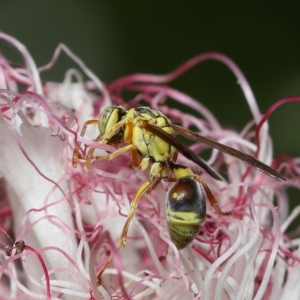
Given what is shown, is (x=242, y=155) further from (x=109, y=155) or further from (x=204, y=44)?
(x=204, y=44)

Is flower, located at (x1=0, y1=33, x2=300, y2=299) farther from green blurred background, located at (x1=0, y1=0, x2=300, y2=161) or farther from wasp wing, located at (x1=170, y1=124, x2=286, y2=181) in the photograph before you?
green blurred background, located at (x1=0, y1=0, x2=300, y2=161)

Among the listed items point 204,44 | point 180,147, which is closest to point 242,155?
point 180,147

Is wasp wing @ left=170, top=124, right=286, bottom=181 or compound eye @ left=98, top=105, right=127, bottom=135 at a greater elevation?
wasp wing @ left=170, top=124, right=286, bottom=181

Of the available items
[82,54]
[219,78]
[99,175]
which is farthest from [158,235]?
[82,54]

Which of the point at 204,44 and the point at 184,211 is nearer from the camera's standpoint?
the point at 184,211

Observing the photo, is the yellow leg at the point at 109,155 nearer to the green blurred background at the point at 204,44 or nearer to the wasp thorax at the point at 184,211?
the wasp thorax at the point at 184,211

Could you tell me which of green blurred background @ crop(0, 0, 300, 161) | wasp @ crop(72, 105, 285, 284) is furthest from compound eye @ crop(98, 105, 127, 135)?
green blurred background @ crop(0, 0, 300, 161)

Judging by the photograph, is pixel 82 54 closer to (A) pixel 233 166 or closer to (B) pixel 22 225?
(A) pixel 233 166
